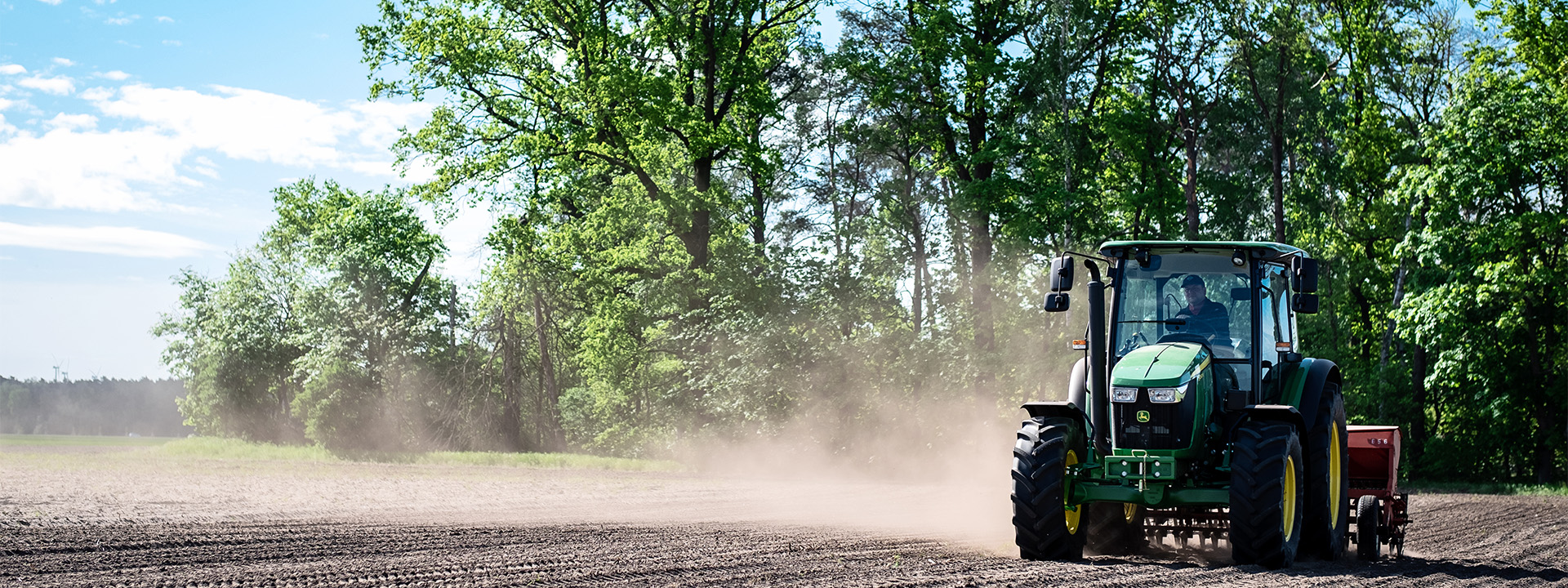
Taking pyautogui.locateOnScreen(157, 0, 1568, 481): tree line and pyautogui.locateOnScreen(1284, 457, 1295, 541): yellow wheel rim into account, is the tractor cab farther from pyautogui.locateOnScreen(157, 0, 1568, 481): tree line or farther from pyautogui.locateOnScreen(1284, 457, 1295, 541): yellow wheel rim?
pyautogui.locateOnScreen(157, 0, 1568, 481): tree line

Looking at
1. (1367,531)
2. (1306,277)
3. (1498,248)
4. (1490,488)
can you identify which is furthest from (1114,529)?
(1490,488)

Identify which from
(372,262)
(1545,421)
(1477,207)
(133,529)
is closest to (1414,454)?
(1545,421)

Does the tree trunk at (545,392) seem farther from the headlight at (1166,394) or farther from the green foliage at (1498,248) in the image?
the headlight at (1166,394)

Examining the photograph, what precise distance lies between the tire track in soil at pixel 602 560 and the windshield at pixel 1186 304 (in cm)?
175

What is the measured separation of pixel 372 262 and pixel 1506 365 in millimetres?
32456

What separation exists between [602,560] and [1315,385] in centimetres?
591

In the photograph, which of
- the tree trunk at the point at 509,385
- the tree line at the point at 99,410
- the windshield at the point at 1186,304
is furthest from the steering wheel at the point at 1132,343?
the tree line at the point at 99,410

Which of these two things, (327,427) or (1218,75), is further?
(327,427)

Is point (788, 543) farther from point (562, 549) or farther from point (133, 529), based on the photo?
point (133, 529)

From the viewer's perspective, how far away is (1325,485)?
1000cm

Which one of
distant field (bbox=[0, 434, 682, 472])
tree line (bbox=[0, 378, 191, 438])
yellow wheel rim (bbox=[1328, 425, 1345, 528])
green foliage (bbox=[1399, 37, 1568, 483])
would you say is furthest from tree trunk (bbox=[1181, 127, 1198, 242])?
tree line (bbox=[0, 378, 191, 438])

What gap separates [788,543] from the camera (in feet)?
36.7

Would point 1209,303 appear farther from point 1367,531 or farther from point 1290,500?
point 1367,531

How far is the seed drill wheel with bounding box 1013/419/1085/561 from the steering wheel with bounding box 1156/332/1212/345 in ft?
3.64
